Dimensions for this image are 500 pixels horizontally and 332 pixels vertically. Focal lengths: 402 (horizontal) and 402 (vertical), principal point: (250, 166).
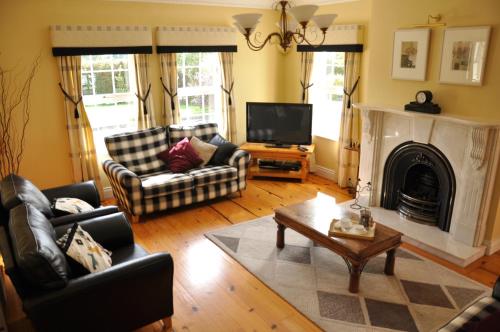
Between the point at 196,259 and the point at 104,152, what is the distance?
88.4 inches

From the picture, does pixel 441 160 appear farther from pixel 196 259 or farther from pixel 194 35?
pixel 194 35

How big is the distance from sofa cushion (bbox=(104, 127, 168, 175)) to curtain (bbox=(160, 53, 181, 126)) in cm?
30

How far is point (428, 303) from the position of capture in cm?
319

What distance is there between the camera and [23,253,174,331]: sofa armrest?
221cm

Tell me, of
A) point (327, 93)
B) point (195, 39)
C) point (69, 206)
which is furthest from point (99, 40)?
point (327, 93)

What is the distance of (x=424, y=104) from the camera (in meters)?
3.96

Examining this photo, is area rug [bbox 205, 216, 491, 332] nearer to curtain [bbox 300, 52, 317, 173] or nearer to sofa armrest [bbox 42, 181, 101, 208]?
sofa armrest [bbox 42, 181, 101, 208]

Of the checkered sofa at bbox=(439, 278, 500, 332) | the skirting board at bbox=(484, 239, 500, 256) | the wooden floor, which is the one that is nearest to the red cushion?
the wooden floor

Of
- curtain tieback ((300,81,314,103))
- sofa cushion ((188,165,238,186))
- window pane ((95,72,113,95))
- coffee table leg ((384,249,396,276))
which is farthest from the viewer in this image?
curtain tieback ((300,81,314,103))

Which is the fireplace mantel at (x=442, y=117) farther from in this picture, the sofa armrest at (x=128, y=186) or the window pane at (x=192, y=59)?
the sofa armrest at (x=128, y=186)

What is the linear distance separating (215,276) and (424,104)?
2.60 metres

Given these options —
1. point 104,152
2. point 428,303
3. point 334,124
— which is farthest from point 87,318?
point 334,124

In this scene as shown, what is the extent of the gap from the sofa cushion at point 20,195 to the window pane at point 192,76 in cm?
292

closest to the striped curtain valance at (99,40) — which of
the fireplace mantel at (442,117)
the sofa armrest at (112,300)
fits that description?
the fireplace mantel at (442,117)
